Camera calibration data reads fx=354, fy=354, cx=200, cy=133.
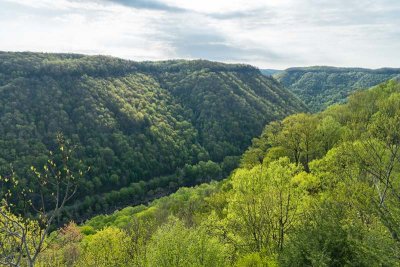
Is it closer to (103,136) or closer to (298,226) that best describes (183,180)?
(103,136)

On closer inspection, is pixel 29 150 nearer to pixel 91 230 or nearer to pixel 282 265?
pixel 91 230

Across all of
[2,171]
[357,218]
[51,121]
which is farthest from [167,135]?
[357,218]

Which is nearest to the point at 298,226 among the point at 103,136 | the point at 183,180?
the point at 183,180

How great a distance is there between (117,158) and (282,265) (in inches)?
5187

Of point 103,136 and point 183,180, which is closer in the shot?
point 183,180

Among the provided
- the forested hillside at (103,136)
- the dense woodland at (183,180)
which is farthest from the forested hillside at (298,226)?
the forested hillside at (103,136)

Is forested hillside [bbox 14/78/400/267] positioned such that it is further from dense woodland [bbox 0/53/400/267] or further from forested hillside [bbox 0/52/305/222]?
forested hillside [bbox 0/52/305/222]

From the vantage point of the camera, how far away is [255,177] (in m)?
35.5

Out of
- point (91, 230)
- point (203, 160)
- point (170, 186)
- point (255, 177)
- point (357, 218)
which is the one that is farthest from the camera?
point (203, 160)

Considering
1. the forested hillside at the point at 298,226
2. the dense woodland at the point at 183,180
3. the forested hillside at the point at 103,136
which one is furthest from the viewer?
the forested hillside at the point at 103,136

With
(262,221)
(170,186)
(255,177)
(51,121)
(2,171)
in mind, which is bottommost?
(170,186)

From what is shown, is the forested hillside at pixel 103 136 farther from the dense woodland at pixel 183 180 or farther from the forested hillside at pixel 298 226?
the forested hillside at pixel 298 226

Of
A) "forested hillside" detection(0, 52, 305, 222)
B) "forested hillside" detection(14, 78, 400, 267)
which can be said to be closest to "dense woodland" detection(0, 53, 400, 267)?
"forested hillside" detection(14, 78, 400, 267)

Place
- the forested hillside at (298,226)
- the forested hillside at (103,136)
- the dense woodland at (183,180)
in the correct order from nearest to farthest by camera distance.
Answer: the forested hillside at (298,226), the dense woodland at (183,180), the forested hillside at (103,136)
